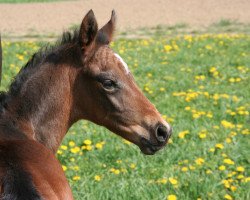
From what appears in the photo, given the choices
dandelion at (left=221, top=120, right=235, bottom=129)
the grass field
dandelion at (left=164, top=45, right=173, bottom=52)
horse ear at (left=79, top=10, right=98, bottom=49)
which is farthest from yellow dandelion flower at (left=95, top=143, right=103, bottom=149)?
dandelion at (left=164, top=45, right=173, bottom=52)

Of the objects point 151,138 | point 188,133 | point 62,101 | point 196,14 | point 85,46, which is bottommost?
point 196,14

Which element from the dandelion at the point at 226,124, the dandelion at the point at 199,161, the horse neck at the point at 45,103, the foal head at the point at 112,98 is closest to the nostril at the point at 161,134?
the foal head at the point at 112,98

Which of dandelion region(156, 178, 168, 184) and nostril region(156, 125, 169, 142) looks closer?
nostril region(156, 125, 169, 142)

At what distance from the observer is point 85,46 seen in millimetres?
3992

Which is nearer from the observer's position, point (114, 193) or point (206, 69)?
point (114, 193)

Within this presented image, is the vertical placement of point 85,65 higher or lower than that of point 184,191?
higher

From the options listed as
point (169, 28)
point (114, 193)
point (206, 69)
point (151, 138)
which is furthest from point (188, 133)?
point (169, 28)

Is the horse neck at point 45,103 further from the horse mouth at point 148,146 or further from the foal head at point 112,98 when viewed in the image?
the horse mouth at point 148,146

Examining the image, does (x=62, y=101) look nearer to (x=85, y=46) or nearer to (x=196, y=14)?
(x=85, y=46)

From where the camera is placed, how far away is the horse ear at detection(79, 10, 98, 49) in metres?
3.85

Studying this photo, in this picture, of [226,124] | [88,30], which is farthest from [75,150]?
[88,30]

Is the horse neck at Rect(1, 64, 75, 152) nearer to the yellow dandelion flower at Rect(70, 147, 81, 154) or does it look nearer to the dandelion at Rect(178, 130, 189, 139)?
the yellow dandelion flower at Rect(70, 147, 81, 154)

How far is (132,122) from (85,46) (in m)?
0.62

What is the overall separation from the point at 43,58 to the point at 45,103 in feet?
1.09
